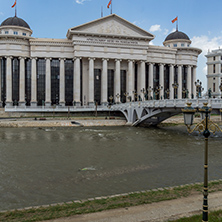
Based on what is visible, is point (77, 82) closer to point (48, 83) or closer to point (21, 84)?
point (48, 83)

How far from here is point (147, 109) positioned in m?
50.1

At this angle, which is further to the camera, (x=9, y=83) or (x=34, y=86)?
(x=34, y=86)

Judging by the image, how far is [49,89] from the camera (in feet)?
277

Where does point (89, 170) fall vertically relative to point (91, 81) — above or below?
below

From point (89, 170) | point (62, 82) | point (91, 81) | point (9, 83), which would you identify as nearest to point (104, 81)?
point (91, 81)

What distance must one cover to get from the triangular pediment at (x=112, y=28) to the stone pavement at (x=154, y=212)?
77631mm

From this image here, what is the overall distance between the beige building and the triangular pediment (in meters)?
32.4

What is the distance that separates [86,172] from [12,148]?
46.7 feet

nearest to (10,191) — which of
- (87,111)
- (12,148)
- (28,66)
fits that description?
(12,148)

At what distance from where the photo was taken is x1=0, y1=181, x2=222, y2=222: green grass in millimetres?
9867

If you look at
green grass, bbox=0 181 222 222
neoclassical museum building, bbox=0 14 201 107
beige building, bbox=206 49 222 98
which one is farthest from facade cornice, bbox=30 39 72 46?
green grass, bbox=0 181 222 222

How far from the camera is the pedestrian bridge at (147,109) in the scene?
3375 cm

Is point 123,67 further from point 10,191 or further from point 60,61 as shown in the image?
point 10,191

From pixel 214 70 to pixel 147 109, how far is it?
6659cm
